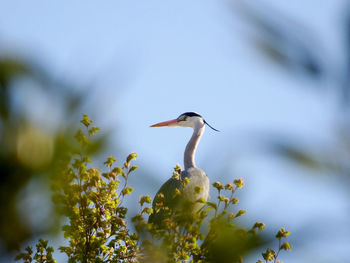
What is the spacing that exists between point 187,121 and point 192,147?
1127 millimetres

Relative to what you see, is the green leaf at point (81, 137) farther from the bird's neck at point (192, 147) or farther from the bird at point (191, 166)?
the bird's neck at point (192, 147)

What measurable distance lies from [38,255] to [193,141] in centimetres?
665

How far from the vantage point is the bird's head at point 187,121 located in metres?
11.2

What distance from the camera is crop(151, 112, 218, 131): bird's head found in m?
11.2

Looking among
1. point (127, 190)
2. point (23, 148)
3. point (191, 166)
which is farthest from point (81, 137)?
point (191, 166)

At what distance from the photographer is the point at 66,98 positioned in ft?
4.09

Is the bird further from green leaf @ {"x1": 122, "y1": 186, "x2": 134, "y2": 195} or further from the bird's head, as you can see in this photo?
green leaf @ {"x1": 122, "y1": 186, "x2": 134, "y2": 195}

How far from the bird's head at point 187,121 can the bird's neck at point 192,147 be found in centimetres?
14

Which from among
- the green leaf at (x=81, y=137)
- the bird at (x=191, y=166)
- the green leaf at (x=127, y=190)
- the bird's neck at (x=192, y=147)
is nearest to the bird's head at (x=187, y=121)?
the bird at (x=191, y=166)

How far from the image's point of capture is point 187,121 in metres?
11.5

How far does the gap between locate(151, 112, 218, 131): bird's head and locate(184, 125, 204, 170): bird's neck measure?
137 millimetres

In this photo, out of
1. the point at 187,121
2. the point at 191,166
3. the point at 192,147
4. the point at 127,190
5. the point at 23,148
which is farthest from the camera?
the point at 187,121

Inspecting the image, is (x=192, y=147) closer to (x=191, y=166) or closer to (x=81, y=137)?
(x=191, y=166)

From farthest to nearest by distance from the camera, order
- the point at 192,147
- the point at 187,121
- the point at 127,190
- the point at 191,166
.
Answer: the point at 187,121, the point at 192,147, the point at 191,166, the point at 127,190
